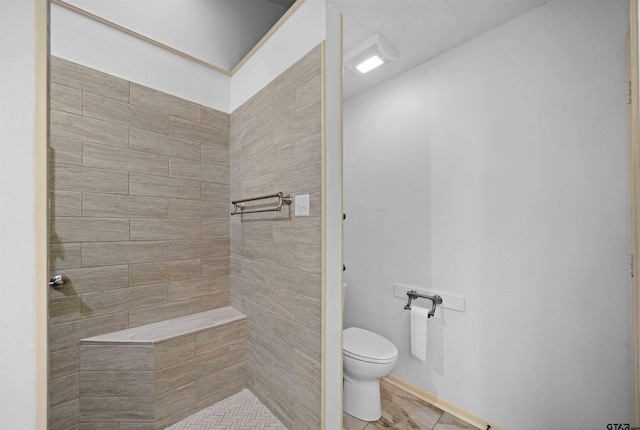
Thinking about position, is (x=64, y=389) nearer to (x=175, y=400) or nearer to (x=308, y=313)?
(x=175, y=400)

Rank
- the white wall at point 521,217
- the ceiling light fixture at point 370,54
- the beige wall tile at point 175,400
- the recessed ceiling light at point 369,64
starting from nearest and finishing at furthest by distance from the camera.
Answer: the white wall at point 521,217
the beige wall tile at point 175,400
the ceiling light fixture at point 370,54
the recessed ceiling light at point 369,64

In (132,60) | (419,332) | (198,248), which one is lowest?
(419,332)

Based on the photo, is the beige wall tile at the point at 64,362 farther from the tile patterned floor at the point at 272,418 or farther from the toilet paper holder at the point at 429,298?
the toilet paper holder at the point at 429,298

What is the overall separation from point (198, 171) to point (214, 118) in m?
0.44

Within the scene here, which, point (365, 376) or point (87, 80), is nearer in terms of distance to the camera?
point (87, 80)

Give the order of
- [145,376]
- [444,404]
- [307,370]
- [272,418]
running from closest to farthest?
[307,370] → [145,376] → [272,418] → [444,404]

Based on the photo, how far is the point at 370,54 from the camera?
1.84 metres

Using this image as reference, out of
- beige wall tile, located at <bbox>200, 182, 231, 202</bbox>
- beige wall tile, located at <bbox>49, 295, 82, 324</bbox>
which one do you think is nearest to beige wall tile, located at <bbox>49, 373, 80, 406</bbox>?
beige wall tile, located at <bbox>49, 295, 82, 324</bbox>

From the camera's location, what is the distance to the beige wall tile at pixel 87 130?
1.45m

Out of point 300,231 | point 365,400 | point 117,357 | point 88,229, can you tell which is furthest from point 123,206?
point 365,400

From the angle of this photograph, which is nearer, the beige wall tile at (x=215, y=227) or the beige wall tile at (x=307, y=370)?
the beige wall tile at (x=307, y=370)

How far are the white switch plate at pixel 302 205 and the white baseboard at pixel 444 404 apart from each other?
1.58 metres

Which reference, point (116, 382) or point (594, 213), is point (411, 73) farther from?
point (116, 382)

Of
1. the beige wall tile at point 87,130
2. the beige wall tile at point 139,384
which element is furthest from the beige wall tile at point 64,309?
the beige wall tile at point 87,130
